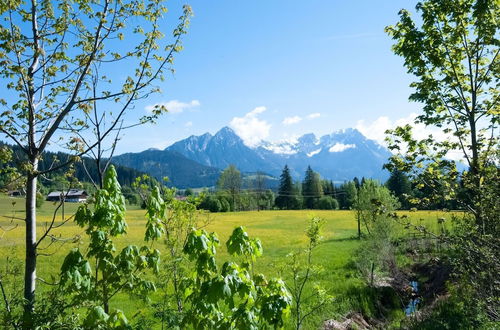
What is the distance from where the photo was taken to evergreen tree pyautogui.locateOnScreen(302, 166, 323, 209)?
109m

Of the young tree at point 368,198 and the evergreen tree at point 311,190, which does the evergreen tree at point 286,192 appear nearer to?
the evergreen tree at point 311,190

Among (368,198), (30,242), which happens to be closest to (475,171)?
(30,242)

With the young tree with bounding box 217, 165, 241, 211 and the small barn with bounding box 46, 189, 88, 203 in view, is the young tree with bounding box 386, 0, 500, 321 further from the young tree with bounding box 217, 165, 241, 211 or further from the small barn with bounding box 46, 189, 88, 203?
the young tree with bounding box 217, 165, 241, 211

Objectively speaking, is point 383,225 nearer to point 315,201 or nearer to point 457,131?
point 457,131

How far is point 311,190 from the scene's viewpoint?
110688 mm

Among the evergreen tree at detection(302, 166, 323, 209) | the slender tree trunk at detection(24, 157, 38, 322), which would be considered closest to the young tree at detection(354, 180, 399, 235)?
the slender tree trunk at detection(24, 157, 38, 322)

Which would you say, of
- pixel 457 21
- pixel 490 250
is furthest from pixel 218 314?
pixel 457 21

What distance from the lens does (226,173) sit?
10975cm

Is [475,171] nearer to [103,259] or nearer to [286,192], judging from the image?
[103,259]

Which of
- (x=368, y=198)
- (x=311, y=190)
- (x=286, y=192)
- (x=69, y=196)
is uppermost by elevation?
(x=69, y=196)

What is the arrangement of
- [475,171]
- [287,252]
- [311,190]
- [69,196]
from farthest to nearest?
[311,190] < [287,252] < [475,171] < [69,196]

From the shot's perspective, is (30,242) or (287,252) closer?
(30,242)

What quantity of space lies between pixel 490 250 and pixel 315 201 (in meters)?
102

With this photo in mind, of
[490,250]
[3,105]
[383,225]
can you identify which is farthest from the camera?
[383,225]
